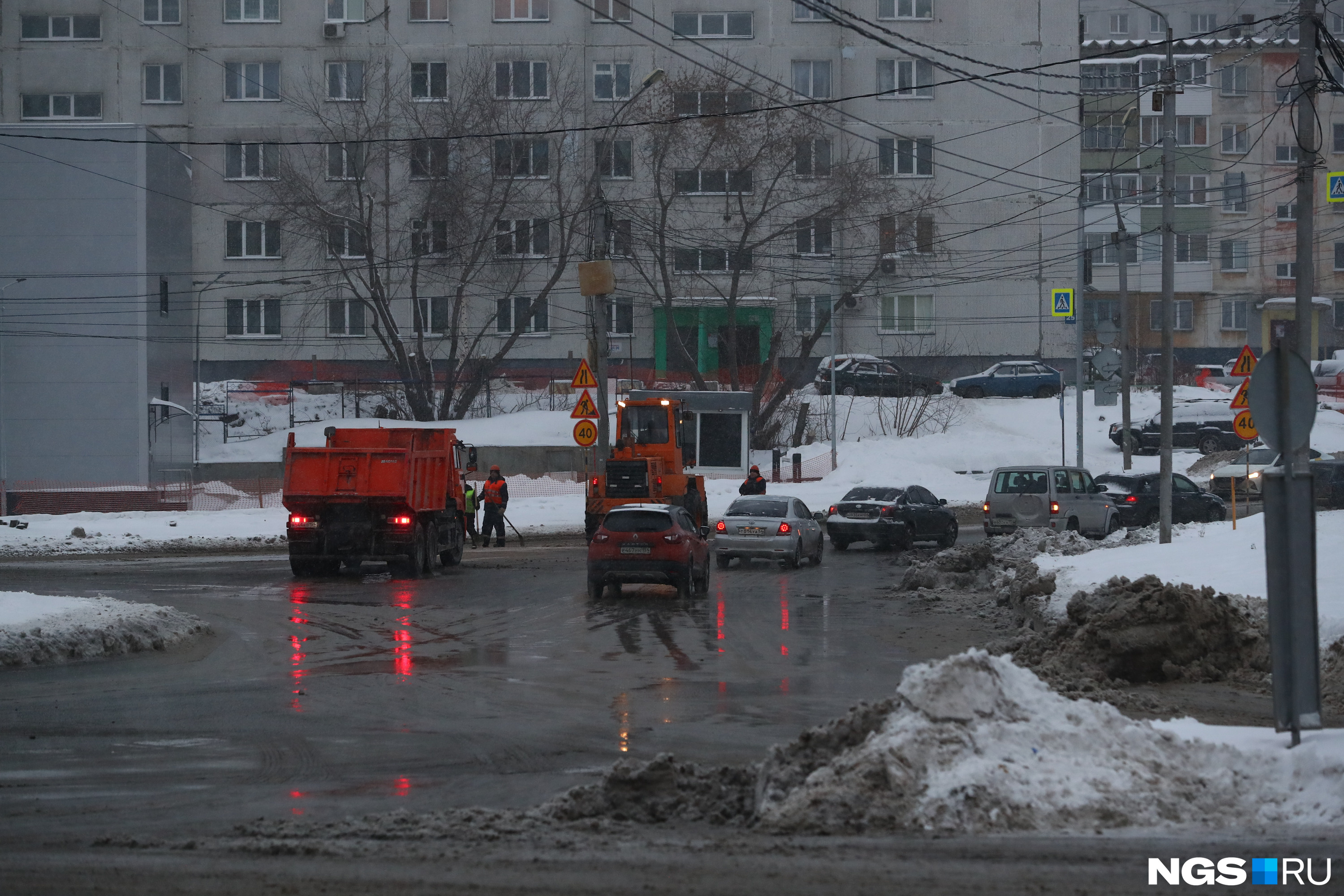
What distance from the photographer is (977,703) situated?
23.8ft

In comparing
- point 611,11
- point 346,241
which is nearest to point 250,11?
point 346,241

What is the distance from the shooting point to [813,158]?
54.8 m

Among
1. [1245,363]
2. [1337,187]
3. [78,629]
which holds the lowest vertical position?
[78,629]

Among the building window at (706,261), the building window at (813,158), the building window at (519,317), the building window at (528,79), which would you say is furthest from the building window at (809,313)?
the building window at (528,79)

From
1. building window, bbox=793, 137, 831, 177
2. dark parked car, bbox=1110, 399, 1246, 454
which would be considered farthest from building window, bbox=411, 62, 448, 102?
dark parked car, bbox=1110, 399, 1246, 454

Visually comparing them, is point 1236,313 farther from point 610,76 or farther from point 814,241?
point 610,76

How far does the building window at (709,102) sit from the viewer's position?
51469 millimetres

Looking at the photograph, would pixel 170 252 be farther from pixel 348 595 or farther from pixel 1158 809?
pixel 1158 809

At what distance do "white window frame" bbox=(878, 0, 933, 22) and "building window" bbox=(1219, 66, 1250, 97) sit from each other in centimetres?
2107

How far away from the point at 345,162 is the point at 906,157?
24.4 meters

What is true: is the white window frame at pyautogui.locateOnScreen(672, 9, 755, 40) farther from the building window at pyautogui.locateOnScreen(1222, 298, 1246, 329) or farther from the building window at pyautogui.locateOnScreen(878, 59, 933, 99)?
the building window at pyautogui.locateOnScreen(1222, 298, 1246, 329)

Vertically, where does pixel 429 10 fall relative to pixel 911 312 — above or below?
above

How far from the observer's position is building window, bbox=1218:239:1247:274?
68062 mm

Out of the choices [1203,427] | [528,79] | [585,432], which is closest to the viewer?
[585,432]
